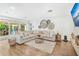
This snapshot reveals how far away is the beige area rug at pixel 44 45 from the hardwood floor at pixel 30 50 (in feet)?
0.16

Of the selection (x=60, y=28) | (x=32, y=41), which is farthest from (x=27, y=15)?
(x=60, y=28)

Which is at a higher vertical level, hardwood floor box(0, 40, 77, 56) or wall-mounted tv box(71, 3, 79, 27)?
wall-mounted tv box(71, 3, 79, 27)

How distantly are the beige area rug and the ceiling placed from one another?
0.41 meters

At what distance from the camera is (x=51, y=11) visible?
211cm

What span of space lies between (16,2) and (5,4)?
174mm

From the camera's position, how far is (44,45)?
6.98ft

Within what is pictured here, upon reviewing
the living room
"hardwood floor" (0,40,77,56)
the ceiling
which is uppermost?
the ceiling

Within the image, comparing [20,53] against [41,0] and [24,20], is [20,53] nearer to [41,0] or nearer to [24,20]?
[24,20]

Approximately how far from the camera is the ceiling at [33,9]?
6.91 ft

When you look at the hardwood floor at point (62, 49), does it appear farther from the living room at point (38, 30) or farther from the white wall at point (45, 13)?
the white wall at point (45, 13)

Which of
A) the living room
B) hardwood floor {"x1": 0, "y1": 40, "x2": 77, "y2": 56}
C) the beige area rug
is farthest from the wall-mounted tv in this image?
the beige area rug

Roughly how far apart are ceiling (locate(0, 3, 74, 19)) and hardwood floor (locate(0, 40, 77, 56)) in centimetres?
45

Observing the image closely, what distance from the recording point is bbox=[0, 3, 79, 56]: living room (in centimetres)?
209

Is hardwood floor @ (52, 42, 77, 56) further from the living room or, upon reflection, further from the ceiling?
the ceiling
